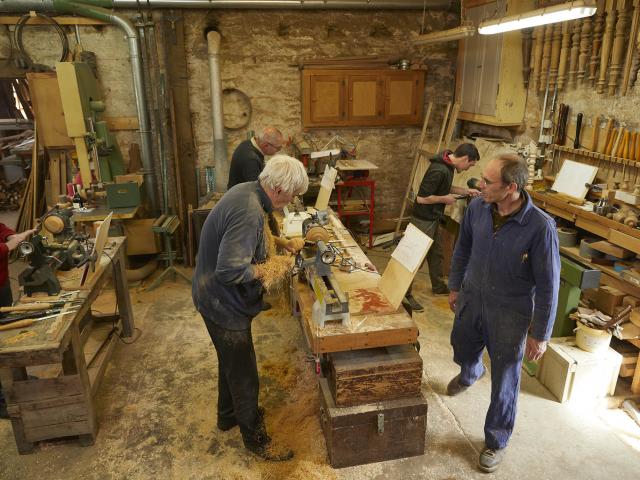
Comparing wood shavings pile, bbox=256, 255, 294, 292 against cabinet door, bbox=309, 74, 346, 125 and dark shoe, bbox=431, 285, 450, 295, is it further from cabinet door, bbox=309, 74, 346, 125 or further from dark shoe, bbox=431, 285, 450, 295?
cabinet door, bbox=309, 74, 346, 125

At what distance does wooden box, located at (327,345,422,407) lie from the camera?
8.51ft

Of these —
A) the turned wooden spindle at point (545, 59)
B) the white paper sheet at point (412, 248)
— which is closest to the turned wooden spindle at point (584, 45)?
the turned wooden spindle at point (545, 59)

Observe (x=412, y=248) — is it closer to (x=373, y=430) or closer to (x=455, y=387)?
(x=373, y=430)

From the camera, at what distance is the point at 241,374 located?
2.72 meters

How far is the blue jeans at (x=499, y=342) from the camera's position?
2.64m

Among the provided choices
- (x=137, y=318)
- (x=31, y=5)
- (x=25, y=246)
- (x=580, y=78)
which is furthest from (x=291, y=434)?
(x=31, y=5)

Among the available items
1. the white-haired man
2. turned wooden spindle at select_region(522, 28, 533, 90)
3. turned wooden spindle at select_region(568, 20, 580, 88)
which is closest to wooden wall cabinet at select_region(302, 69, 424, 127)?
turned wooden spindle at select_region(522, 28, 533, 90)

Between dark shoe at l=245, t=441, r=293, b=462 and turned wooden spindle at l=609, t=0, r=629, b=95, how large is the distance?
3.95 metres

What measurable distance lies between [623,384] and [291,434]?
253cm

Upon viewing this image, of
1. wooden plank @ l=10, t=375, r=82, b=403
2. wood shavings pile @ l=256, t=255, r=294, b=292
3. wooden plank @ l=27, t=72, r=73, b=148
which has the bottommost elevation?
wooden plank @ l=10, t=375, r=82, b=403

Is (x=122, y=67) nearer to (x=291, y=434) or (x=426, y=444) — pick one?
(x=291, y=434)

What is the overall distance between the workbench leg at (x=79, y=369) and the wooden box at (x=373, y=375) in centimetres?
157

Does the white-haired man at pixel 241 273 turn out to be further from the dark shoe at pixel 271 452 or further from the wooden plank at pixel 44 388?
the wooden plank at pixel 44 388

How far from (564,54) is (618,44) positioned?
0.65m
